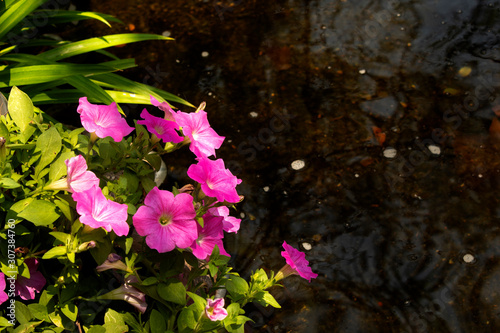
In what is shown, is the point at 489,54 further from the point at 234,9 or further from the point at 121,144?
the point at 121,144

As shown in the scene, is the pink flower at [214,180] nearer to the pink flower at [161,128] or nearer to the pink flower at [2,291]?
the pink flower at [161,128]

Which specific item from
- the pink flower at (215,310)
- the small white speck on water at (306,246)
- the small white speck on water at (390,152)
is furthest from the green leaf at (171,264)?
the small white speck on water at (390,152)

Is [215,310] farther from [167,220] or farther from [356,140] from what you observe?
[356,140]

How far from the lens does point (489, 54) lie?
271 centimetres

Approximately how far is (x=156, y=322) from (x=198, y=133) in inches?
16.5

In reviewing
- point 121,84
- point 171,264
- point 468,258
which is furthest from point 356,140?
point 171,264

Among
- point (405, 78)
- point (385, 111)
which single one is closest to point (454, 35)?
point (405, 78)

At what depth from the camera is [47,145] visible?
0.96m

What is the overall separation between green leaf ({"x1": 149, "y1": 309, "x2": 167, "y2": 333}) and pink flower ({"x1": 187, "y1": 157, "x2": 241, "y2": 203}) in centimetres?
28

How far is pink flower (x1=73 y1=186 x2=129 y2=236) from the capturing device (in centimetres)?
85

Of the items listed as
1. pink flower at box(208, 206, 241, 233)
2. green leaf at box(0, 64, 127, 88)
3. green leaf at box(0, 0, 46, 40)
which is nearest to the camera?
pink flower at box(208, 206, 241, 233)

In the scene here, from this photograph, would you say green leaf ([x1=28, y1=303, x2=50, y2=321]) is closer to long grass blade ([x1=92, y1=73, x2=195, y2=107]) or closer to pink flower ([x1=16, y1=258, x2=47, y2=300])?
pink flower ([x1=16, y1=258, x2=47, y2=300])

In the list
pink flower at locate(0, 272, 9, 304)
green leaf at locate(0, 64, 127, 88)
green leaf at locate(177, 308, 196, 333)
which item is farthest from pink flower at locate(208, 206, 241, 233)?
green leaf at locate(0, 64, 127, 88)

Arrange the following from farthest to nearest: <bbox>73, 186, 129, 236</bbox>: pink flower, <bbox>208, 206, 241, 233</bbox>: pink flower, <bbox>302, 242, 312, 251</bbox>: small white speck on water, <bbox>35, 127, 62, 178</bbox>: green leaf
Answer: <bbox>302, 242, 312, 251</bbox>: small white speck on water → <bbox>208, 206, 241, 233</bbox>: pink flower → <bbox>35, 127, 62, 178</bbox>: green leaf → <bbox>73, 186, 129, 236</bbox>: pink flower
